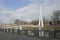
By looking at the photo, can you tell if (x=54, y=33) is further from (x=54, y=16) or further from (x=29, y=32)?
(x=54, y=16)

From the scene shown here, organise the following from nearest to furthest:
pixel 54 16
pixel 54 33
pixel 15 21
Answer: pixel 54 33
pixel 54 16
pixel 15 21

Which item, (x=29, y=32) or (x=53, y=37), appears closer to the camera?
(x=53, y=37)

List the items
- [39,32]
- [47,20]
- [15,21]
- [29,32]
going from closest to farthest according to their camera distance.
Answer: [39,32] → [29,32] → [47,20] → [15,21]

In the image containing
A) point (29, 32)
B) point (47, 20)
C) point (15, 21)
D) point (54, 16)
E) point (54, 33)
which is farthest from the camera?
point (15, 21)

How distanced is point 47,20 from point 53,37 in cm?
5561

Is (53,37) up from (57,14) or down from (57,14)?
down

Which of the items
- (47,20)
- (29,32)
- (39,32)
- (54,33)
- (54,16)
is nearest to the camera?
(54,33)

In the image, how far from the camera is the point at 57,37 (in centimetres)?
1967

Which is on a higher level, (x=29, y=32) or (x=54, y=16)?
(x=54, y=16)

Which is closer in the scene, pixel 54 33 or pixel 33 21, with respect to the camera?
pixel 54 33

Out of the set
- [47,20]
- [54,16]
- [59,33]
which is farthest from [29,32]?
[54,16]

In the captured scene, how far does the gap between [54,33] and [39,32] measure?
915 centimetres

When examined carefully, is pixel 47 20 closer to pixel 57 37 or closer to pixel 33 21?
pixel 33 21

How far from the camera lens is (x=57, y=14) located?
78.6m
